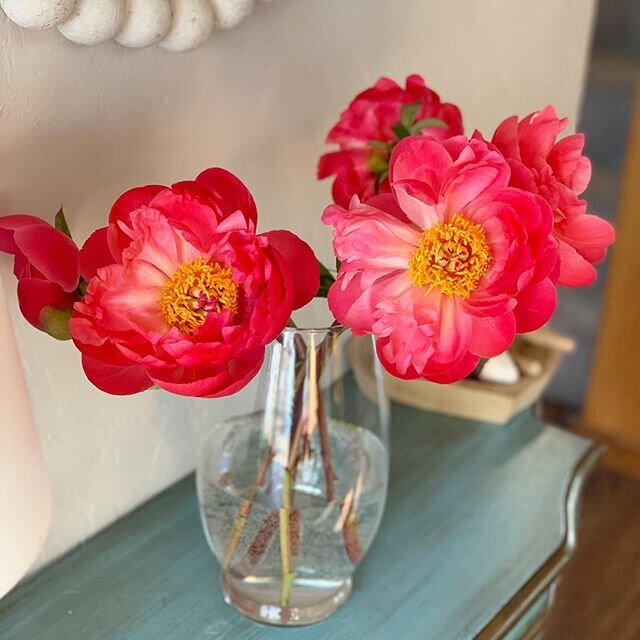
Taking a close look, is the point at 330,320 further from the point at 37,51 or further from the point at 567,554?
the point at 567,554

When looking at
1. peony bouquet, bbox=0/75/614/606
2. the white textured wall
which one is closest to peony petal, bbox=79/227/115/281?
peony bouquet, bbox=0/75/614/606

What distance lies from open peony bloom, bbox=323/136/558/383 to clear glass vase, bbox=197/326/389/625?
0.47 feet

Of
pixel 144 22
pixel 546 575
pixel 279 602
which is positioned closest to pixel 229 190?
pixel 144 22

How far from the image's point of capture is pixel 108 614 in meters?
0.77

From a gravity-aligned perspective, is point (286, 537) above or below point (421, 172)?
below

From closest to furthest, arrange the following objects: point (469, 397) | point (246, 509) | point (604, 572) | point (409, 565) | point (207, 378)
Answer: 1. point (207, 378)
2. point (246, 509)
3. point (409, 565)
4. point (469, 397)
5. point (604, 572)

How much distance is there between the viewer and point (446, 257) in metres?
0.53

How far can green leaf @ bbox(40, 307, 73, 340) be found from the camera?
0.57 metres

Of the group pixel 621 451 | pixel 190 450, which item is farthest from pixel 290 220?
pixel 621 451

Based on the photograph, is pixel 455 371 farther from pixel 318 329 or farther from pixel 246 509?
pixel 246 509

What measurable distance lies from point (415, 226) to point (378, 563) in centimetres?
41

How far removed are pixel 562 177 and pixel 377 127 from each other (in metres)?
0.18

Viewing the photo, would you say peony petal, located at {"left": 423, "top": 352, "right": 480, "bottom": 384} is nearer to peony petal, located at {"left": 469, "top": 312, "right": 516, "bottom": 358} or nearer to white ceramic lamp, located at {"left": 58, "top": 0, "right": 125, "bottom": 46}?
peony petal, located at {"left": 469, "top": 312, "right": 516, "bottom": 358}

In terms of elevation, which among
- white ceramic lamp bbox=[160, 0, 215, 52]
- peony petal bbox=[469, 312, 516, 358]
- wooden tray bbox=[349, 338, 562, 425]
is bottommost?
wooden tray bbox=[349, 338, 562, 425]
